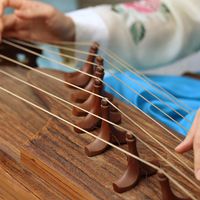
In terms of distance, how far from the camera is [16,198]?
0.60m

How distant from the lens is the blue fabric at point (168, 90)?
75 centimetres

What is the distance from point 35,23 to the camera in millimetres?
1034

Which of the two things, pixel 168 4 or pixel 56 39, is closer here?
pixel 56 39

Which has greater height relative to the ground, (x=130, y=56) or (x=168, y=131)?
(x=168, y=131)

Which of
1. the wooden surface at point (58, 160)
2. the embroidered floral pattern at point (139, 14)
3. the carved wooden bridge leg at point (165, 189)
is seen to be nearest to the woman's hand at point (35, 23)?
the embroidered floral pattern at point (139, 14)

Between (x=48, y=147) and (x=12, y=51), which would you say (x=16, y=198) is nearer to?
(x=48, y=147)

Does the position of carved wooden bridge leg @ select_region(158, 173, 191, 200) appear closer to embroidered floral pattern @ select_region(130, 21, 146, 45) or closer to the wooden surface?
the wooden surface

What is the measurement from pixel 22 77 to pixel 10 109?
127 mm

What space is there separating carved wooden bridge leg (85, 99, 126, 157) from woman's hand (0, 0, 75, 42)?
447 millimetres

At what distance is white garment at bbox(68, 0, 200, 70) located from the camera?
1.13 metres

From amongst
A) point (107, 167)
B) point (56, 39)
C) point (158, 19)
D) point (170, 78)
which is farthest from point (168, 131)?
point (158, 19)

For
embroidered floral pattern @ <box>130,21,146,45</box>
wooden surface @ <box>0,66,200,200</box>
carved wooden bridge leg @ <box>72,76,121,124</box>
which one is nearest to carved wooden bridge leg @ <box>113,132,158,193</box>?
wooden surface @ <box>0,66,200,200</box>

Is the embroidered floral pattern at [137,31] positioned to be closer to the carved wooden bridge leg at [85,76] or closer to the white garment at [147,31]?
the white garment at [147,31]

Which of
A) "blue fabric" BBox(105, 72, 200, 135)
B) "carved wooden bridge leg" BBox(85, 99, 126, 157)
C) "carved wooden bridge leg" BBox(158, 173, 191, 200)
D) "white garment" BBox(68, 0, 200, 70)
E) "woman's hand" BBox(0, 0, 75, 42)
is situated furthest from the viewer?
"white garment" BBox(68, 0, 200, 70)
